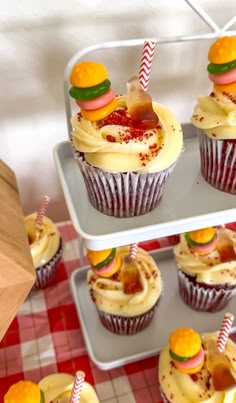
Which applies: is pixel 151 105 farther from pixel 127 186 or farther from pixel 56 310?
pixel 56 310

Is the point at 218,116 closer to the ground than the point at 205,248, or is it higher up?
higher up

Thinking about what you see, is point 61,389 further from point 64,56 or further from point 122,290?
point 64,56

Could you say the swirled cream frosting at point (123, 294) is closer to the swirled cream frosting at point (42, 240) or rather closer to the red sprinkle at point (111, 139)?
the swirled cream frosting at point (42, 240)

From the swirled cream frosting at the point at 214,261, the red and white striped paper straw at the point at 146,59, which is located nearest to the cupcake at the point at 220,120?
the red and white striped paper straw at the point at 146,59

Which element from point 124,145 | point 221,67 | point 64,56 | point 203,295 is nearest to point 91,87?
point 124,145

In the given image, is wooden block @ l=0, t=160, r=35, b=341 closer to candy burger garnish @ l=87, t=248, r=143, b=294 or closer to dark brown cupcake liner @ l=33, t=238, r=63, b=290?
candy burger garnish @ l=87, t=248, r=143, b=294

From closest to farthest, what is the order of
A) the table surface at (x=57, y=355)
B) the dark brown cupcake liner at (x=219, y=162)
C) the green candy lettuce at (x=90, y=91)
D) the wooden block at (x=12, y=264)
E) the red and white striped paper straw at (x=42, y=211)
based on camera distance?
the wooden block at (x=12, y=264), the green candy lettuce at (x=90, y=91), the dark brown cupcake liner at (x=219, y=162), the table surface at (x=57, y=355), the red and white striped paper straw at (x=42, y=211)
